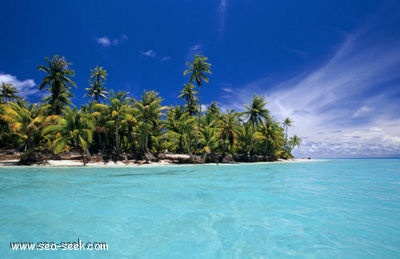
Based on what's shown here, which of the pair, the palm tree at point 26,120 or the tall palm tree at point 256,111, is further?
the tall palm tree at point 256,111

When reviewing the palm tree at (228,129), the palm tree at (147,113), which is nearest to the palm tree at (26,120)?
the palm tree at (147,113)

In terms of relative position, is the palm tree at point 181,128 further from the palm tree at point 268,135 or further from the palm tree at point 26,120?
the palm tree at point 26,120

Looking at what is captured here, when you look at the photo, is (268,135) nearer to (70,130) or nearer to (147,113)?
(147,113)

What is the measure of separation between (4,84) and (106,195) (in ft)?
126

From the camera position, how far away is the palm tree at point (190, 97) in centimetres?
4411

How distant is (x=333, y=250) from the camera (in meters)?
3.25

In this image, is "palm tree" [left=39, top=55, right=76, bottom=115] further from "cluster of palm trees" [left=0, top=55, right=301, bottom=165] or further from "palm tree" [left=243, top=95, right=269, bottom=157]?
"palm tree" [left=243, top=95, right=269, bottom=157]

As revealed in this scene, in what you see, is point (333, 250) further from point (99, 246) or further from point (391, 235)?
point (99, 246)

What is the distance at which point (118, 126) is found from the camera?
2739 cm

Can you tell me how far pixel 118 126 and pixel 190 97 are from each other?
66.7ft

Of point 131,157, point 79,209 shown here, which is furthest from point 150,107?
point 79,209

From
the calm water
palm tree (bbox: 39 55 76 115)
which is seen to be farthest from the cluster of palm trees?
the calm water

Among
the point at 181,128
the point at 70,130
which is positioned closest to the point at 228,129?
the point at 181,128

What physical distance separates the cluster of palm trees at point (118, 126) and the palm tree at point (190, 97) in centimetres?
686
